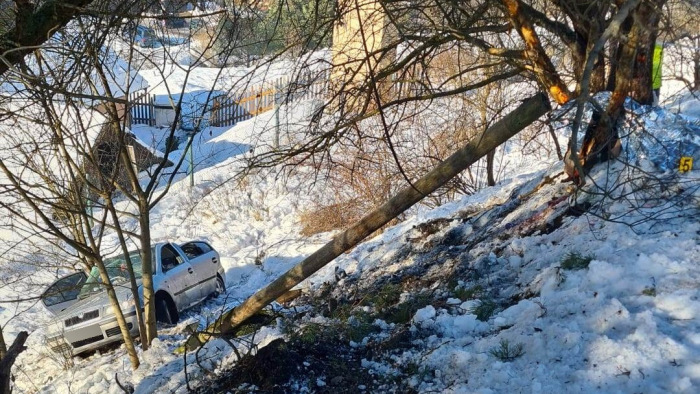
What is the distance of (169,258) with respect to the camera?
10.9 meters

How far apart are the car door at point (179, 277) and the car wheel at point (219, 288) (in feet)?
2.54

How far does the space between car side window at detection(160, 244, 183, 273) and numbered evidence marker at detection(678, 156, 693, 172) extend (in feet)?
26.2

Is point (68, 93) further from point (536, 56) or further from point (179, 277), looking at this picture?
point (179, 277)

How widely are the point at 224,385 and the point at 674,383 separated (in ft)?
9.25

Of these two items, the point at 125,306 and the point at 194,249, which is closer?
the point at 125,306

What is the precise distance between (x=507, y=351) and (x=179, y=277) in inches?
315

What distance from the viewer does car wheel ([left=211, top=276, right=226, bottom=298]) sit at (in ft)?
39.4

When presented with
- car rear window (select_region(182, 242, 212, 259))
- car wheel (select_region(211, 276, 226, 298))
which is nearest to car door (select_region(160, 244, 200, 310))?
car rear window (select_region(182, 242, 212, 259))

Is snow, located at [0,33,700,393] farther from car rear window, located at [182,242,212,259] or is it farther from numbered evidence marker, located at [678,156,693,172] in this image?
car rear window, located at [182,242,212,259]

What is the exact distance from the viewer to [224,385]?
432 centimetres

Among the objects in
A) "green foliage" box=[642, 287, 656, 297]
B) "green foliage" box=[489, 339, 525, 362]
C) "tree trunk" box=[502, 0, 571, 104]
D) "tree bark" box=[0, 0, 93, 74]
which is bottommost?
"green foliage" box=[489, 339, 525, 362]

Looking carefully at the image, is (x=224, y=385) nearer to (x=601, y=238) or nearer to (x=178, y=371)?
(x=178, y=371)

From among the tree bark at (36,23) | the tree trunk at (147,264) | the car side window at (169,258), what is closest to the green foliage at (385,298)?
the tree trunk at (147,264)

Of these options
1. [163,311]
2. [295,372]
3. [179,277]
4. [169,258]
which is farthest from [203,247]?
[295,372]
